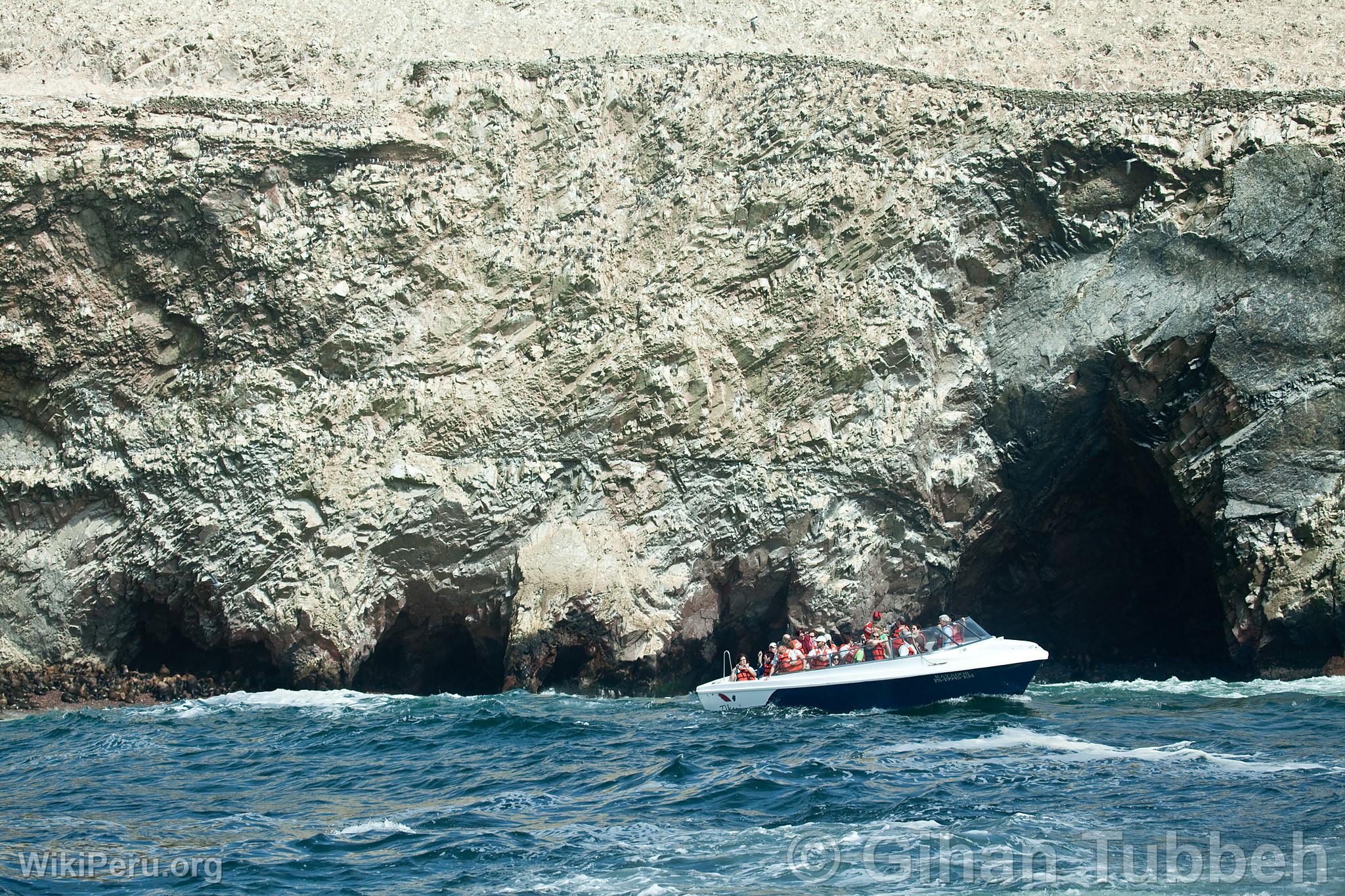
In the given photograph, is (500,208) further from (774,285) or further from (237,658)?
(237,658)

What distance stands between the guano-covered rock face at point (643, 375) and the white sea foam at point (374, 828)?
872 cm

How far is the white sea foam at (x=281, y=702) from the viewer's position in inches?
746

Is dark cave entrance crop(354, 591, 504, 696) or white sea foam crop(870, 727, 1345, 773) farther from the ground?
dark cave entrance crop(354, 591, 504, 696)

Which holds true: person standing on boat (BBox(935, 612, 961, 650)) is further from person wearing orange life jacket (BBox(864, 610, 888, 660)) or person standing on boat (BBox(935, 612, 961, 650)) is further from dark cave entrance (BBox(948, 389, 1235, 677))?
dark cave entrance (BBox(948, 389, 1235, 677))

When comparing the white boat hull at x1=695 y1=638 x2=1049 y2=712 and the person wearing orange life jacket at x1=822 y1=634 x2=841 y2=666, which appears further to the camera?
the person wearing orange life jacket at x1=822 y1=634 x2=841 y2=666

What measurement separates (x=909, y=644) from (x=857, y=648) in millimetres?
1016

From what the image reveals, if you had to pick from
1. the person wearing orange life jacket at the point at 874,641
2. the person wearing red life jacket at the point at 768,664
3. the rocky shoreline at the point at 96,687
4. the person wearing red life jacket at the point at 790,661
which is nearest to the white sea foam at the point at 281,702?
the rocky shoreline at the point at 96,687

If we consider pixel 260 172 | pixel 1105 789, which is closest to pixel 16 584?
pixel 260 172

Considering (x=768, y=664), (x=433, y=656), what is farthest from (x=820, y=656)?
(x=433, y=656)

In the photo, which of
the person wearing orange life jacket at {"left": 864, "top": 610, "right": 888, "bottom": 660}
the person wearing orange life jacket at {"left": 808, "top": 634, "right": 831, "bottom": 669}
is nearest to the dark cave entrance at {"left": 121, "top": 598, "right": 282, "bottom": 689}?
the person wearing orange life jacket at {"left": 808, "top": 634, "right": 831, "bottom": 669}

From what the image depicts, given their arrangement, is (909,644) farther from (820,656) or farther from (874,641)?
(820,656)

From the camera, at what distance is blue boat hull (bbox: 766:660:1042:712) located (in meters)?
17.0

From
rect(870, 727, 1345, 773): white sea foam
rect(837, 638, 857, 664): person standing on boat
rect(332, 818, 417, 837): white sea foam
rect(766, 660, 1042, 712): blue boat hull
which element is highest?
rect(837, 638, 857, 664): person standing on boat

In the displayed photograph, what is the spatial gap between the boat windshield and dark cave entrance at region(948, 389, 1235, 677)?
15.1 ft
